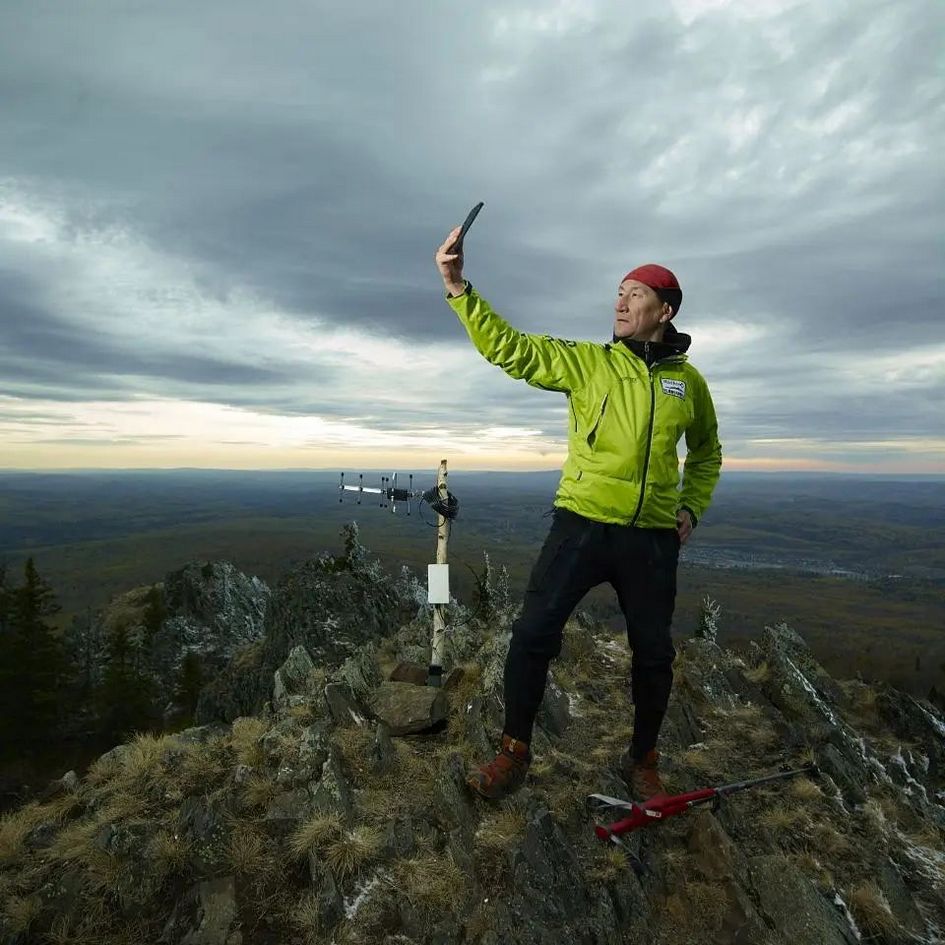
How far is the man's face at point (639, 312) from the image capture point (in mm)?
5602

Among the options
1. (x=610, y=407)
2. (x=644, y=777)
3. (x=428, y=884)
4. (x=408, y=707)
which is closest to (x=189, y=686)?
(x=408, y=707)

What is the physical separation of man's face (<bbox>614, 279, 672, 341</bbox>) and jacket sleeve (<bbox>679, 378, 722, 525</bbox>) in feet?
3.07

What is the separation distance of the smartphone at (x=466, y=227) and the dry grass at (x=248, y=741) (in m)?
6.80

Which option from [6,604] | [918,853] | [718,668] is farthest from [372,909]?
[6,604]

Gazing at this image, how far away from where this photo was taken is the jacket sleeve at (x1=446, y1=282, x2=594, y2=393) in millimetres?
5102

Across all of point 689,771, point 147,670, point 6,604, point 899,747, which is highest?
point 689,771

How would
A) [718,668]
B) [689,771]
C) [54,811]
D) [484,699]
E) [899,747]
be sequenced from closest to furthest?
→ [54,811] → [689,771] → [484,699] → [899,747] → [718,668]

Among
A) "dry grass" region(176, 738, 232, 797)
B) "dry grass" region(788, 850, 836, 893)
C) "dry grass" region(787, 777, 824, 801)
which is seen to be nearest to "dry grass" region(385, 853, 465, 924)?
"dry grass" region(176, 738, 232, 797)

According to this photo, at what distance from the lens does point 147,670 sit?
5641 centimetres

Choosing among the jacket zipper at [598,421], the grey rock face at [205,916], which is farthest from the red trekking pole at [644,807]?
the jacket zipper at [598,421]

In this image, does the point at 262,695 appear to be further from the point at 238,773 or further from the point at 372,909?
the point at 372,909

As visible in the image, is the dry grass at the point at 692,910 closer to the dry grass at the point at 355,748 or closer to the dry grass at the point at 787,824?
the dry grass at the point at 787,824

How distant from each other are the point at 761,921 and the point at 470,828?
275 cm

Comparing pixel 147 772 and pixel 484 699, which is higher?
pixel 484 699
